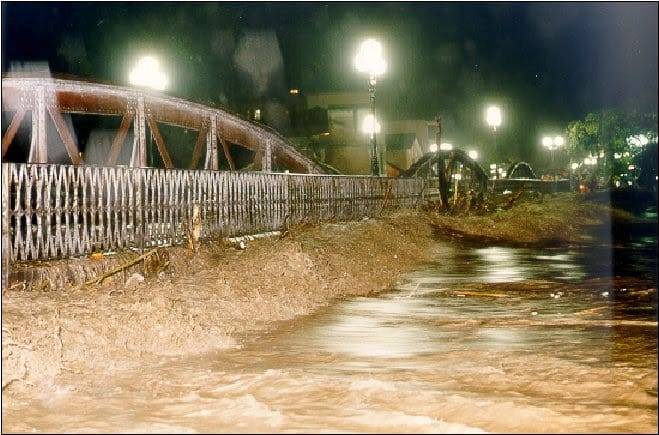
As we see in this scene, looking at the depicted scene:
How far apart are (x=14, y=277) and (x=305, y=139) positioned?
1565 inches

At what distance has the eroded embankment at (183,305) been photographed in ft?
26.0

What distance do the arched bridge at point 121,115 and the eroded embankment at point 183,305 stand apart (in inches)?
105

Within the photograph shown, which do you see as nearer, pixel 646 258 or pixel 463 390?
pixel 463 390

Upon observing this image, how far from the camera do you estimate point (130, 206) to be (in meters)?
12.6

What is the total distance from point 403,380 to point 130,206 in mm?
7116

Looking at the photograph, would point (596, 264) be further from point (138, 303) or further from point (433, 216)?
point (138, 303)

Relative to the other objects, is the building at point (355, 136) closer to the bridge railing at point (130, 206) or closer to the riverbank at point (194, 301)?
the bridge railing at point (130, 206)

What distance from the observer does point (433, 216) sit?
95.7ft

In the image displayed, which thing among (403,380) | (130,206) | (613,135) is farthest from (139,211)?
(613,135)

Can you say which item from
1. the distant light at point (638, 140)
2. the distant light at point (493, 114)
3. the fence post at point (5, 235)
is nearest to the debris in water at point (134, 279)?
the fence post at point (5, 235)

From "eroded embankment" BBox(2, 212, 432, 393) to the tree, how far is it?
35255mm

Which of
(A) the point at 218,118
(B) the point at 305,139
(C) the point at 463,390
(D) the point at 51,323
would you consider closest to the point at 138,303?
(D) the point at 51,323

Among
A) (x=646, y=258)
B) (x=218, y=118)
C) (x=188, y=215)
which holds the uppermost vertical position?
(x=218, y=118)

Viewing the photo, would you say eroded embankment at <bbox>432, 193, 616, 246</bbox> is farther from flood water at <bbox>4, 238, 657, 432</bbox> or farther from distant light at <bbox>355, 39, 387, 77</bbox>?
flood water at <bbox>4, 238, 657, 432</bbox>
